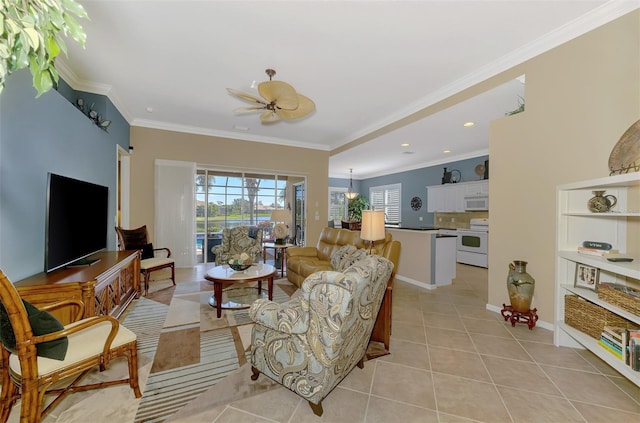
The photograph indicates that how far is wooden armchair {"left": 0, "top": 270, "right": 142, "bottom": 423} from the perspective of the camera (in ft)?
4.61

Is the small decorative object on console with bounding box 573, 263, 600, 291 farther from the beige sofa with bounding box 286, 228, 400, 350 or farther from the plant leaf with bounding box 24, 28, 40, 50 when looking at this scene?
the plant leaf with bounding box 24, 28, 40, 50

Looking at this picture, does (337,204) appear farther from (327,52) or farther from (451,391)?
(451,391)

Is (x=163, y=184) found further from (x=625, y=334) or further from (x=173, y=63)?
(x=625, y=334)

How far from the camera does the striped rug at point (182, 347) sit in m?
1.88

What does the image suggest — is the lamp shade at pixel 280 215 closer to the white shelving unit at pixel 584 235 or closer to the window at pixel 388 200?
the white shelving unit at pixel 584 235

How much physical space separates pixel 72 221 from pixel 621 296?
477 cm

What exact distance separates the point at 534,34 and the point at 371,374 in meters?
3.55

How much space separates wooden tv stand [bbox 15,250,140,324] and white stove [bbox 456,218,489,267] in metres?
6.82

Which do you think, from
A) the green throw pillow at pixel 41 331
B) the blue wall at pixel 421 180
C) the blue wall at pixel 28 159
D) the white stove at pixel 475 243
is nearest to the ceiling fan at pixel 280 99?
the blue wall at pixel 28 159

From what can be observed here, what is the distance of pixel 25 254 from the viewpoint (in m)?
2.24

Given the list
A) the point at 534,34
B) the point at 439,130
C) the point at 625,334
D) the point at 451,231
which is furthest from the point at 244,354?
the point at 451,231

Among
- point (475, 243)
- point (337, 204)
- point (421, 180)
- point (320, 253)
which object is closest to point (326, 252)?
point (320, 253)

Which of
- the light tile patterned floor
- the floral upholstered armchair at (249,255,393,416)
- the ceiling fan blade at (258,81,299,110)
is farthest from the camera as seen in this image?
the ceiling fan blade at (258,81,299,110)

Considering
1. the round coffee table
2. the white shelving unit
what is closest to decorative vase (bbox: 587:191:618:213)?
the white shelving unit
